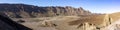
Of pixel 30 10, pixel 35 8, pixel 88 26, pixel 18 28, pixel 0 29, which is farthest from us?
pixel 35 8

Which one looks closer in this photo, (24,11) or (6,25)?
(6,25)

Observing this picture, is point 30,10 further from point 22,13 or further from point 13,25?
point 13,25

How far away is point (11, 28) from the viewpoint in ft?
58.6

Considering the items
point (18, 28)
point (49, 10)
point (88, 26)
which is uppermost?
point (18, 28)

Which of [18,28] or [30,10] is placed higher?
[18,28]

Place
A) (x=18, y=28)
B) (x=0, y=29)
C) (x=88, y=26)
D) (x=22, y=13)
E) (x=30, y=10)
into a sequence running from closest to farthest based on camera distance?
(x=0, y=29)
(x=18, y=28)
(x=88, y=26)
(x=22, y=13)
(x=30, y=10)

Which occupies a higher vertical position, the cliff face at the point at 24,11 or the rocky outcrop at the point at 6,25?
the rocky outcrop at the point at 6,25

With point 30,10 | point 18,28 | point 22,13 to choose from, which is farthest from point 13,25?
point 30,10

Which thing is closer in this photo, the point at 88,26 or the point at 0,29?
→ the point at 0,29

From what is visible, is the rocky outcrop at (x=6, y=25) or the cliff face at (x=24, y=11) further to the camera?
the cliff face at (x=24, y=11)

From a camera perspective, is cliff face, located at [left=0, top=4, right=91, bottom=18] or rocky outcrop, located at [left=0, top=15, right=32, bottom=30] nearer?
rocky outcrop, located at [left=0, top=15, right=32, bottom=30]

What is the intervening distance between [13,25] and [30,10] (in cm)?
12671

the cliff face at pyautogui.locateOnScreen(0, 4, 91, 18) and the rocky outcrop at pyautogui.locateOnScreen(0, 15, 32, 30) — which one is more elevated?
the rocky outcrop at pyautogui.locateOnScreen(0, 15, 32, 30)

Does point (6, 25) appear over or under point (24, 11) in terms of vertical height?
over
